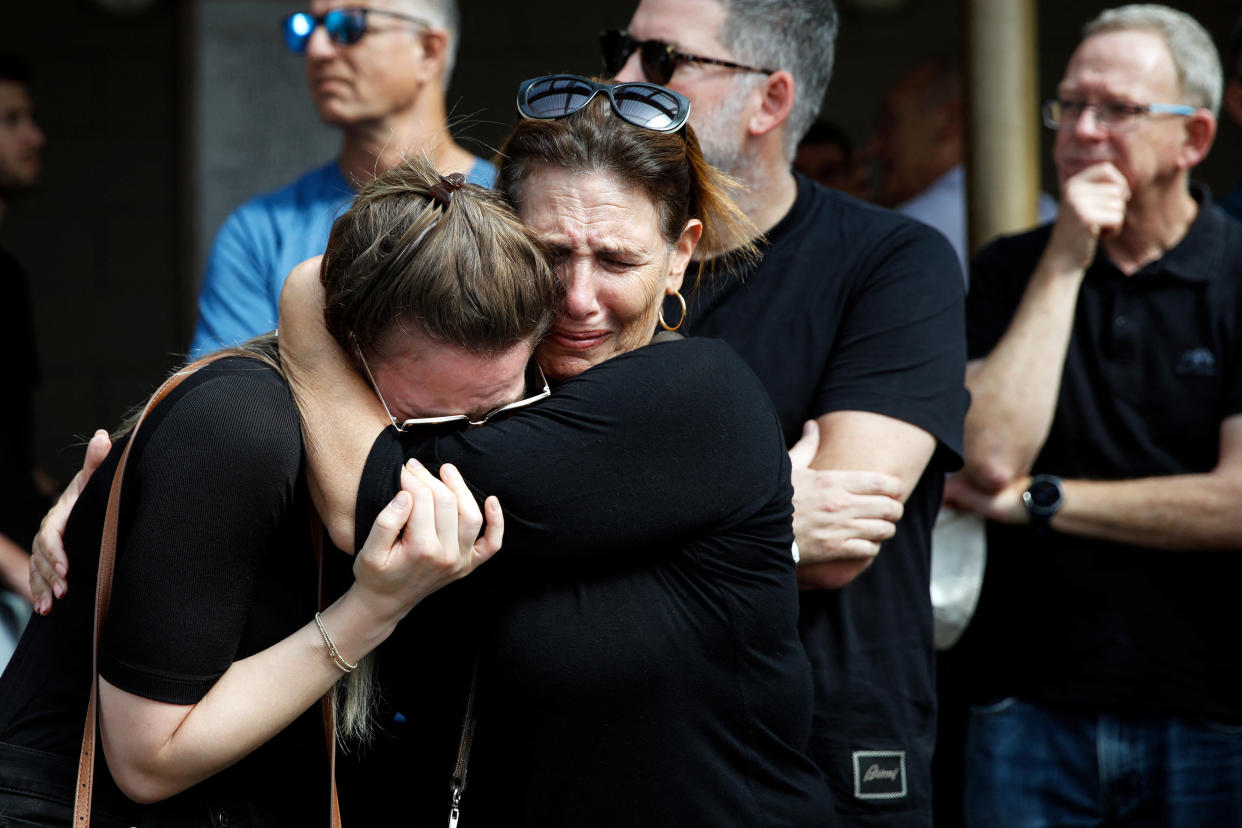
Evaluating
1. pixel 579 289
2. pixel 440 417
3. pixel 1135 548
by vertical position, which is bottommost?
pixel 1135 548

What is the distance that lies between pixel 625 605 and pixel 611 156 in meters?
0.62

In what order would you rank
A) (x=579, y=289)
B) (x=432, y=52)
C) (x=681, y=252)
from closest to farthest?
(x=579, y=289) < (x=681, y=252) < (x=432, y=52)

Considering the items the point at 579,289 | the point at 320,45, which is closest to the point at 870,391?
the point at 579,289

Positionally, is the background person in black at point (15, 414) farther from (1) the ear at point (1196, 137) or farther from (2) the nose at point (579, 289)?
(1) the ear at point (1196, 137)

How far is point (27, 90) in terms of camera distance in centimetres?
455

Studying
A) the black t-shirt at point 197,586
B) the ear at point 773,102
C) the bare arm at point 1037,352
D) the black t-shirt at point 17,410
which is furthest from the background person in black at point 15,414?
the bare arm at point 1037,352

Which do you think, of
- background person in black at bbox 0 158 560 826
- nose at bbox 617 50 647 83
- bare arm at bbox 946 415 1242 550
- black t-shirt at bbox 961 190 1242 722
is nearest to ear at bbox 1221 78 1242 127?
black t-shirt at bbox 961 190 1242 722

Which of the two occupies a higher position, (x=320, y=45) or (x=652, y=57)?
(x=320, y=45)

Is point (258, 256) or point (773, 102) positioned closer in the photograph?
point (773, 102)

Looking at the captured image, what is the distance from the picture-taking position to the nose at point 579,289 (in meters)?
1.80

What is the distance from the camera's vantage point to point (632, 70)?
2.43 meters

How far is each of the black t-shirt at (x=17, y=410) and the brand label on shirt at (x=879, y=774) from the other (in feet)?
7.83

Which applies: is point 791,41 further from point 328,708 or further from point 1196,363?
point 328,708

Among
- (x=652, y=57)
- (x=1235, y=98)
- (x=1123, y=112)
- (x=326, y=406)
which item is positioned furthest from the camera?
(x=1235, y=98)
